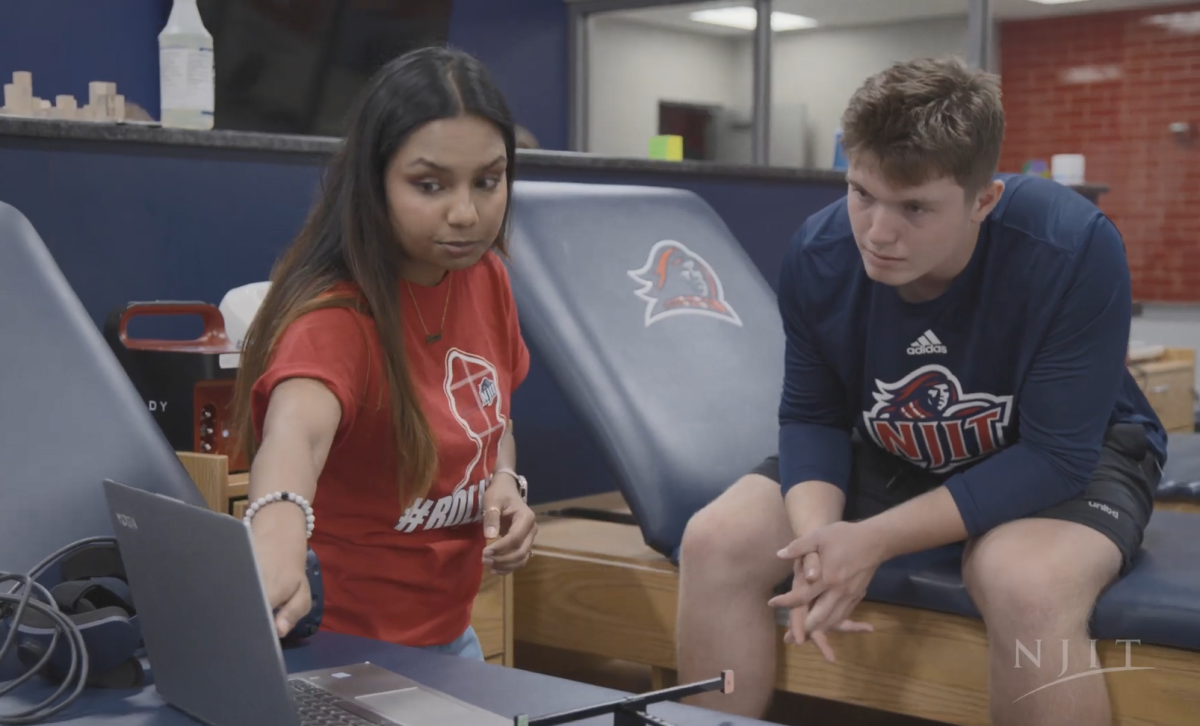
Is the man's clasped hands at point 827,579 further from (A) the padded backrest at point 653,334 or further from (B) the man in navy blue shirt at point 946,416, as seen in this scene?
(A) the padded backrest at point 653,334

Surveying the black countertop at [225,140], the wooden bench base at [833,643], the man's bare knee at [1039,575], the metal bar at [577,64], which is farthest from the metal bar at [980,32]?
the metal bar at [577,64]

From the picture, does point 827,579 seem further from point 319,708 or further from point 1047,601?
point 319,708

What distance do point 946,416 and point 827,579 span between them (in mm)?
251

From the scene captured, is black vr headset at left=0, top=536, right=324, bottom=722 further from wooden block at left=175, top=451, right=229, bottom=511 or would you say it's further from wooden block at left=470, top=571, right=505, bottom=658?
wooden block at left=470, top=571, right=505, bottom=658

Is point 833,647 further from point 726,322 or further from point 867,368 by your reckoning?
point 726,322

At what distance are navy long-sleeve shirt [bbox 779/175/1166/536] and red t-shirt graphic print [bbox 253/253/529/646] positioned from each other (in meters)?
0.44

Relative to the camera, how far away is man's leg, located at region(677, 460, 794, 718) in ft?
5.10

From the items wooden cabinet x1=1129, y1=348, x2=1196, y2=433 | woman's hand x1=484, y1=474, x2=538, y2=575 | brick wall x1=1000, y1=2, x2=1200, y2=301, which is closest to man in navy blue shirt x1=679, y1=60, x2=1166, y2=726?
woman's hand x1=484, y1=474, x2=538, y2=575

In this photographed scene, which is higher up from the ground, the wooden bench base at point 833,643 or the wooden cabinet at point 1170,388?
the wooden cabinet at point 1170,388

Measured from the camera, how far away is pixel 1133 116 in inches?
343

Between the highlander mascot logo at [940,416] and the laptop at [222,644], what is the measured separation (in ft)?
2.53

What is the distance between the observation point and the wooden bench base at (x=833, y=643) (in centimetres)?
139

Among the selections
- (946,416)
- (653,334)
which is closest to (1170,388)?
(653,334)

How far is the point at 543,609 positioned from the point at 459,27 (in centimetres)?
516
